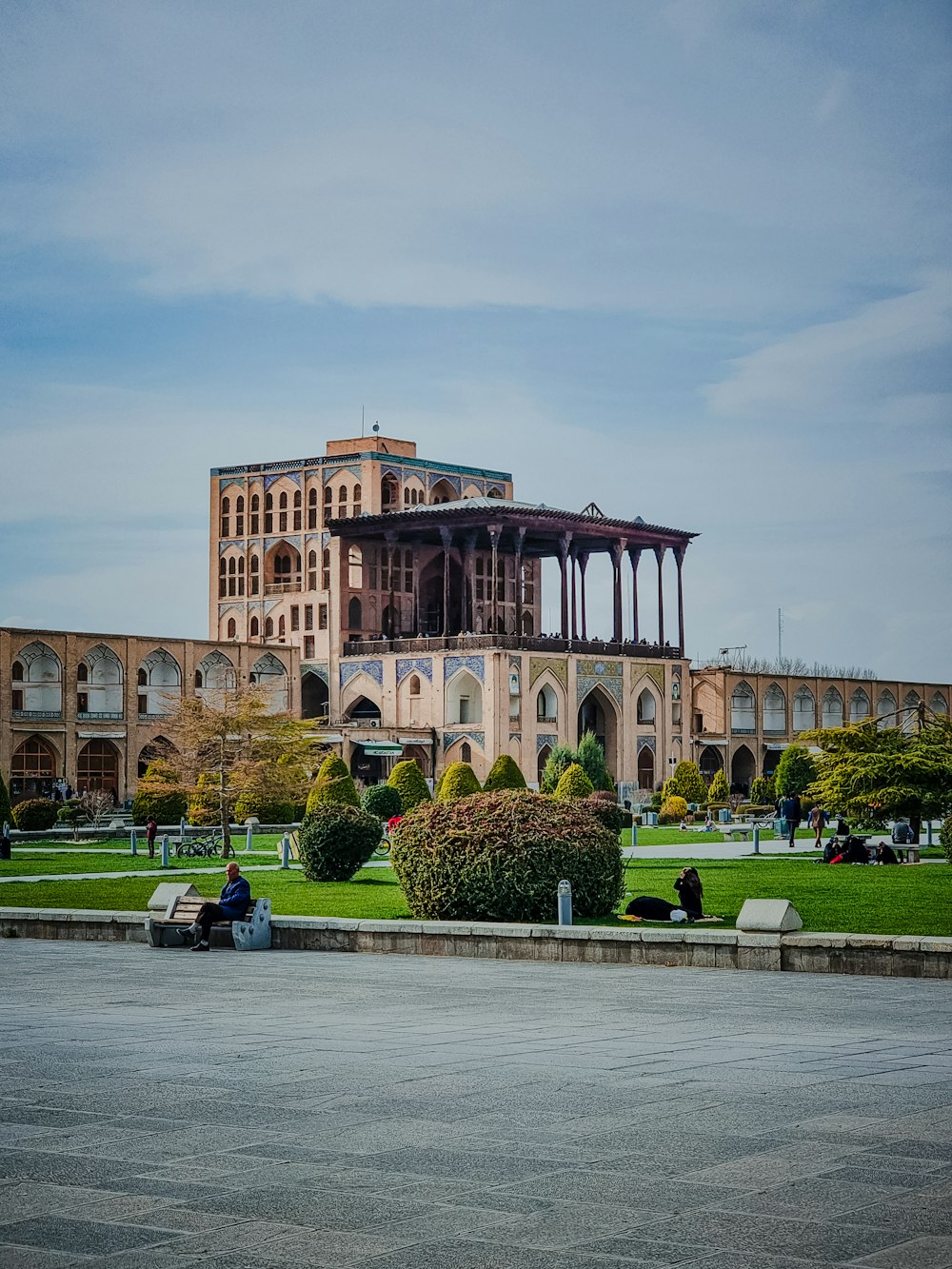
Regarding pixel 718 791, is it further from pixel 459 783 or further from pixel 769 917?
pixel 769 917

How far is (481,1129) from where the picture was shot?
6676 mm

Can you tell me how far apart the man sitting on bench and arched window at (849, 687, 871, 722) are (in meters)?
64.4

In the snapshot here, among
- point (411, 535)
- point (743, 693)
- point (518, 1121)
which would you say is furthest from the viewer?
point (743, 693)

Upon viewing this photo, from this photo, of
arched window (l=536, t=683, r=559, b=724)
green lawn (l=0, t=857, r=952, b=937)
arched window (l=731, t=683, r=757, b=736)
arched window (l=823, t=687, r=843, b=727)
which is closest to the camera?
green lawn (l=0, t=857, r=952, b=937)

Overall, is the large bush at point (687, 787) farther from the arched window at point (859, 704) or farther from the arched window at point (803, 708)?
the arched window at point (859, 704)

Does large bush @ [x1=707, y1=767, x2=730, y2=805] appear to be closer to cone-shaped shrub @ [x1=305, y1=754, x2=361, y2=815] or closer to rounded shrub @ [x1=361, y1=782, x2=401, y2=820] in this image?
rounded shrub @ [x1=361, y1=782, x2=401, y2=820]

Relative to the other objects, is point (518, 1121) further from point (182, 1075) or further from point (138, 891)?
point (138, 891)

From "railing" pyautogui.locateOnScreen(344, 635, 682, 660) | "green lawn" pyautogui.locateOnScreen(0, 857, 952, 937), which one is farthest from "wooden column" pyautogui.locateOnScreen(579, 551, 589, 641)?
"green lawn" pyautogui.locateOnScreen(0, 857, 952, 937)

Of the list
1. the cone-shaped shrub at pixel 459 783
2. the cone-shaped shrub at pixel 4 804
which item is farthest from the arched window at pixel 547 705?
the cone-shaped shrub at pixel 4 804

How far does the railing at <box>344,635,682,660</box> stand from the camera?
5897cm

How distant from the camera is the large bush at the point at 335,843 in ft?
77.6

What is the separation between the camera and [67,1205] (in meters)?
5.47

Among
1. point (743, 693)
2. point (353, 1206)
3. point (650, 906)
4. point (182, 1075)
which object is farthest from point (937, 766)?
point (743, 693)

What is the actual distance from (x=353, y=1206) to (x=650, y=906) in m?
10.6
